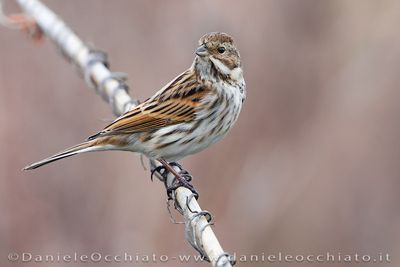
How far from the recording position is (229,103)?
226 inches

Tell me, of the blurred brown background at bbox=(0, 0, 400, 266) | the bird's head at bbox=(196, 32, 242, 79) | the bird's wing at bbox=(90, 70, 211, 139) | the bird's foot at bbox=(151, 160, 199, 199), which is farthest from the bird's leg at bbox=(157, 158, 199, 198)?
the blurred brown background at bbox=(0, 0, 400, 266)

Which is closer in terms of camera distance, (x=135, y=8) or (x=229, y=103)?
(x=229, y=103)

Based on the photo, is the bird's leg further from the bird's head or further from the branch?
the bird's head

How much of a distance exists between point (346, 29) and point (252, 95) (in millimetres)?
991

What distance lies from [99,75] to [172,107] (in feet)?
1.97

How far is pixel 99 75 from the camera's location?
19.7 feet

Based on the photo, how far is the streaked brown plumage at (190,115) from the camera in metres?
5.61

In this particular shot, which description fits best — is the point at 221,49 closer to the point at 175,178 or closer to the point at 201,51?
the point at 201,51

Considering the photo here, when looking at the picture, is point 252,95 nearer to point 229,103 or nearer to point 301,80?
point 301,80

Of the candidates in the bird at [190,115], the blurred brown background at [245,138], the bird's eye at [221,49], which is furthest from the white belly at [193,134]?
the blurred brown background at [245,138]

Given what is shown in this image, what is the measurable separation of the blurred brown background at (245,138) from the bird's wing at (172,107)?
5.53ft

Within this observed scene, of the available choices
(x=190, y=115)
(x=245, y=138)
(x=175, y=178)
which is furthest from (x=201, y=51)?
(x=245, y=138)

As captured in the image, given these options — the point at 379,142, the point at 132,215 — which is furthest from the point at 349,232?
the point at 132,215

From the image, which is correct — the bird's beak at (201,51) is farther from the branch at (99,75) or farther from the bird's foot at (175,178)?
the bird's foot at (175,178)
